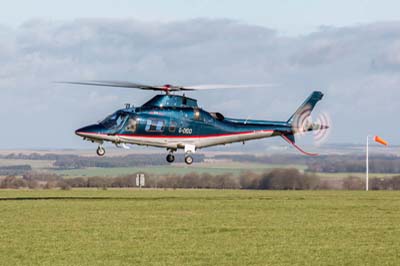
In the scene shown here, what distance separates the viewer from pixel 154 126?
233 ft

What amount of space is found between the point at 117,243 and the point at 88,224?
31.2ft

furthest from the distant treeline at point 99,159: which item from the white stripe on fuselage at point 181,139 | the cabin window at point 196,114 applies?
the cabin window at point 196,114

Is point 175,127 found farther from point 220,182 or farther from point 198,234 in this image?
point 220,182

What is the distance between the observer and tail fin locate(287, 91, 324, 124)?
78625mm

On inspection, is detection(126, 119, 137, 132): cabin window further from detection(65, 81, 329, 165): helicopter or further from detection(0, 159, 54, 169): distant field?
detection(0, 159, 54, 169): distant field

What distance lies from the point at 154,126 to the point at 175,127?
1.47m

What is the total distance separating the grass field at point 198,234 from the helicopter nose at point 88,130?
4.33 meters

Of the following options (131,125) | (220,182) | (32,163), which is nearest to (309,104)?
(131,125)

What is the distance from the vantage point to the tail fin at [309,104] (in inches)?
3095

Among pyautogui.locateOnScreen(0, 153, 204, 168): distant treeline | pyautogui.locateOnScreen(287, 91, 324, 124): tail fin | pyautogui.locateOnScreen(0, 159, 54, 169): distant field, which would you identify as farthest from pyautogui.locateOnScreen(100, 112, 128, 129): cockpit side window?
pyautogui.locateOnScreen(0, 159, 54, 169): distant field

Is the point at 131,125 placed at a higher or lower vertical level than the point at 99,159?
lower

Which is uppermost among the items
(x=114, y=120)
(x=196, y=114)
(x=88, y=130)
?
(x=196, y=114)

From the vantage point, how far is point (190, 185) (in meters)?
116

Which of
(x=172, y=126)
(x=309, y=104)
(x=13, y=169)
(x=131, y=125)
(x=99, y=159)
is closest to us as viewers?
(x=131, y=125)
